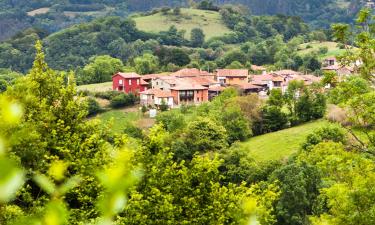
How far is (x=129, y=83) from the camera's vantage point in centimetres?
7219

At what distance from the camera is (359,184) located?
15.3 meters

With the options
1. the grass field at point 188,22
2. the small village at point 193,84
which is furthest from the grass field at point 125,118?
the grass field at point 188,22

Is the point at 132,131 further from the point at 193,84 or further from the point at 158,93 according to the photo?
the point at 193,84

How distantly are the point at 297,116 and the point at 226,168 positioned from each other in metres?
17.6

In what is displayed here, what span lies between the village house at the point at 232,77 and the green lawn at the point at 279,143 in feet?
77.0

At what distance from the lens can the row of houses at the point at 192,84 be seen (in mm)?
66625

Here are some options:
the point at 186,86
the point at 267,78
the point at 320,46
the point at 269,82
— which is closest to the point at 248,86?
the point at 269,82

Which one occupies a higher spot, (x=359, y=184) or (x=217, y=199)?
(x=217, y=199)

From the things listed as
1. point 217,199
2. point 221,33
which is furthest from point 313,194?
point 221,33

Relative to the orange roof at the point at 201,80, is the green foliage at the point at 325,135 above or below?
above

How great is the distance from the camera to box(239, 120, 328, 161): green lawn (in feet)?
152

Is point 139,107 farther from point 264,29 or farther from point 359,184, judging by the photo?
point 264,29

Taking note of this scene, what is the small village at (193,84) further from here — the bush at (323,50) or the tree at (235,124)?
the bush at (323,50)

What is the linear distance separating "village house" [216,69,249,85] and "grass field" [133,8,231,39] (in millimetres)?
54207
